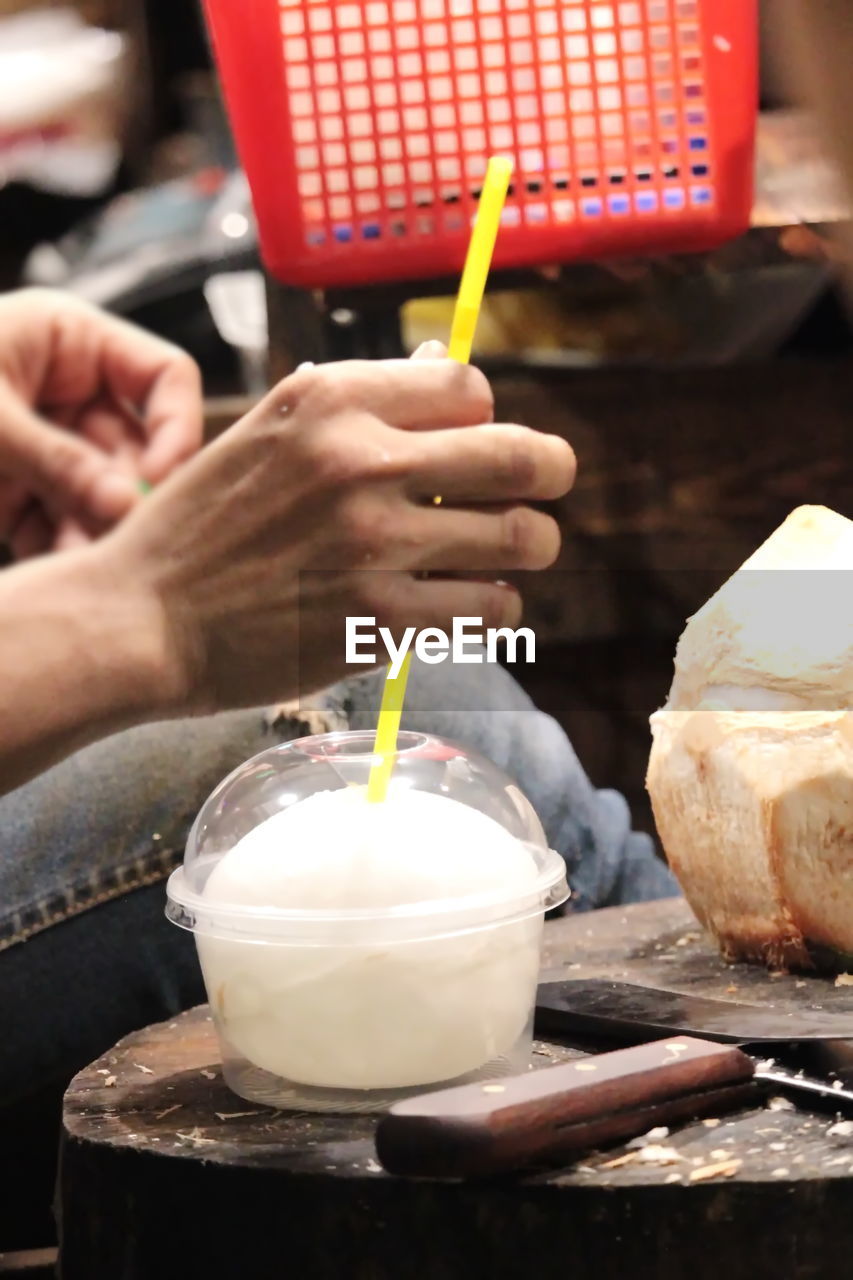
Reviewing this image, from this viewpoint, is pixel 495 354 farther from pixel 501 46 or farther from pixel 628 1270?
pixel 628 1270

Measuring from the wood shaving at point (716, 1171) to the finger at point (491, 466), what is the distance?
39cm

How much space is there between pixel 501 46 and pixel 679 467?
0.91ft

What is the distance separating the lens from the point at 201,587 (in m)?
0.95

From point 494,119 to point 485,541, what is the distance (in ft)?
0.88

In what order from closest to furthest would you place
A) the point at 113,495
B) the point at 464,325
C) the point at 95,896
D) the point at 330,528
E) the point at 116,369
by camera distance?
1. the point at 464,325
2. the point at 330,528
3. the point at 95,896
4. the point at 113,495
5. the point at 116,369

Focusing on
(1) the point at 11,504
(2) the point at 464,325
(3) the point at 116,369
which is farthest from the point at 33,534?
(2) the point at 464,325

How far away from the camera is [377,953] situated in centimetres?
67

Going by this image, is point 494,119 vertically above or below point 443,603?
above

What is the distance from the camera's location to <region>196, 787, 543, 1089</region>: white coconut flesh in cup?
67 cm

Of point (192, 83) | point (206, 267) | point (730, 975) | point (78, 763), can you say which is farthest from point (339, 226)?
Answer: point (192, 83)

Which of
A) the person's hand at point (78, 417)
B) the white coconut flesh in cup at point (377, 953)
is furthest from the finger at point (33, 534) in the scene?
the white coconut flesh in cup at point (377, 953)

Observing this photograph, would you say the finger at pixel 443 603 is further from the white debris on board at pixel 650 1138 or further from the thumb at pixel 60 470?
the thumb at pixel 60 470

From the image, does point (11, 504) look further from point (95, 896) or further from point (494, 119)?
point (494, 119)

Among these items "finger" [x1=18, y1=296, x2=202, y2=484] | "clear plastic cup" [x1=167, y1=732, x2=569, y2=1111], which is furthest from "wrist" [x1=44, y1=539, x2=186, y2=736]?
"finger" [x1=18, y1=296, x2=202, y2=484]
